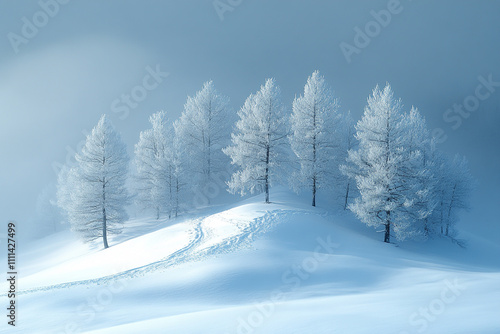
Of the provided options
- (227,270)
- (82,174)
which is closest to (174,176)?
(82,174)

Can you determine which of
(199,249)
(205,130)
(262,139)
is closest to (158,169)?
(205,130)

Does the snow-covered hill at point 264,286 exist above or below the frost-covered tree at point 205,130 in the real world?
below

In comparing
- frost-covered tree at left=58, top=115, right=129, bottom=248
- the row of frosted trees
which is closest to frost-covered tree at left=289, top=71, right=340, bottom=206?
the row of frosted trees

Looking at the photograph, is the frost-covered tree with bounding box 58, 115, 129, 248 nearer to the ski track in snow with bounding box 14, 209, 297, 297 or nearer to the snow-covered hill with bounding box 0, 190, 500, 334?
the snow-covered hill with bounding box 0, 190, 500, 334

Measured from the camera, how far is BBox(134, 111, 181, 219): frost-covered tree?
2933 cm

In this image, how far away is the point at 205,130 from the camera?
35.5 metres

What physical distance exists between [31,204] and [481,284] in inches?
5212

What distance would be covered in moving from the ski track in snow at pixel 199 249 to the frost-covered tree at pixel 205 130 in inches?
653

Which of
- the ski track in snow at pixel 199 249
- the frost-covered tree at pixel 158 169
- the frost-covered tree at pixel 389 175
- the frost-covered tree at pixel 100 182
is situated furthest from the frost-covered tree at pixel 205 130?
the frost-covered tree at pixel 389 175

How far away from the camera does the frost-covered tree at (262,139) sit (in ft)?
78.2

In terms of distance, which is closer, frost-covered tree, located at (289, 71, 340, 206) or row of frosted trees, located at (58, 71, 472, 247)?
row of frosted trees, located at (58, 71, 472, 247)

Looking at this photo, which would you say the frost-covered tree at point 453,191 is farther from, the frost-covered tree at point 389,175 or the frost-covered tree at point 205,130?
the frost-covered tree at point 205,130

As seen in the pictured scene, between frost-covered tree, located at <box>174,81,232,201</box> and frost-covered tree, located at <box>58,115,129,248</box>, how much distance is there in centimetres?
1095

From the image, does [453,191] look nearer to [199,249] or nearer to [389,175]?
[389,175]
